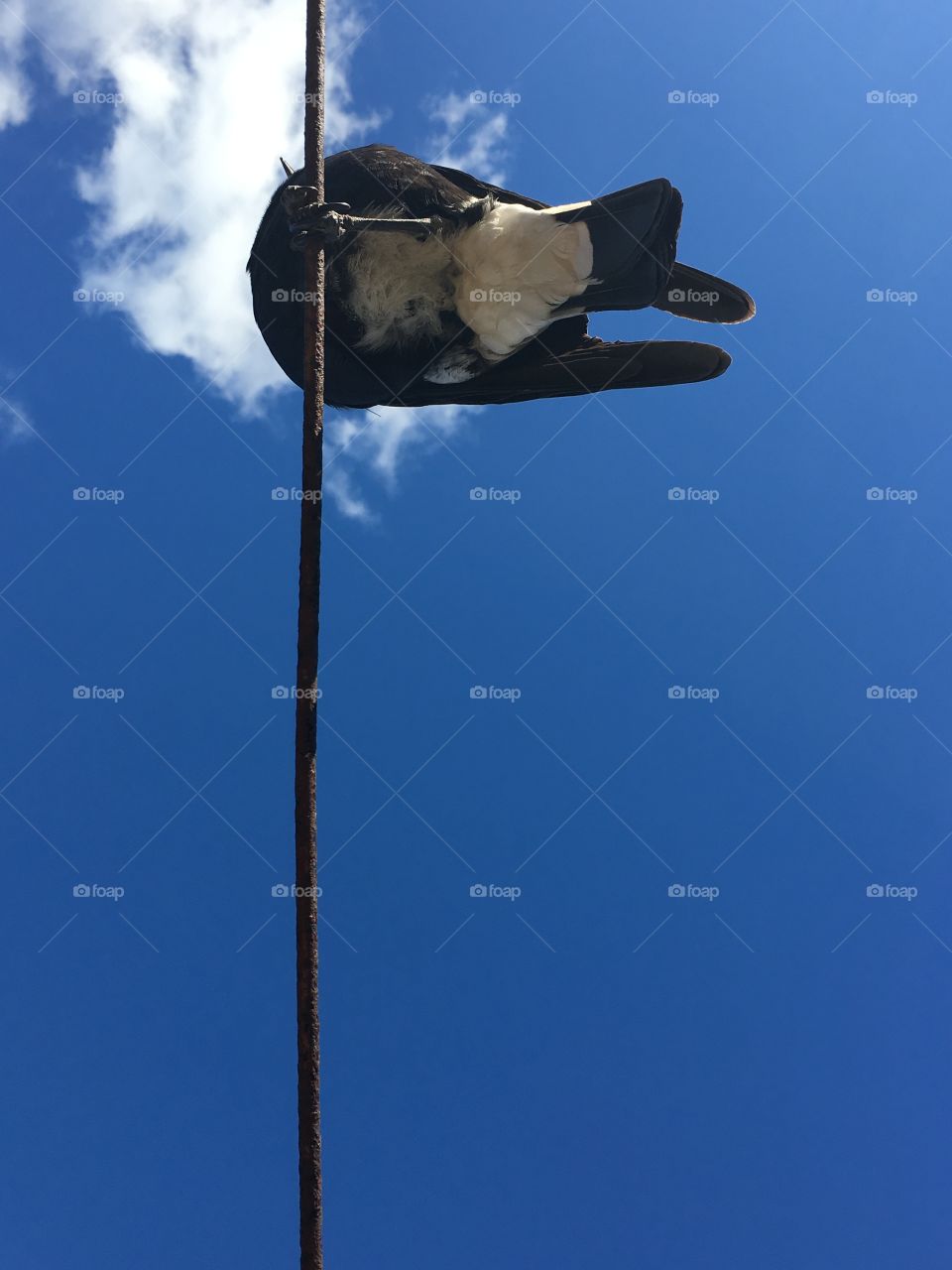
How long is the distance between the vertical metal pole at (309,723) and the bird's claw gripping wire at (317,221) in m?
0.12

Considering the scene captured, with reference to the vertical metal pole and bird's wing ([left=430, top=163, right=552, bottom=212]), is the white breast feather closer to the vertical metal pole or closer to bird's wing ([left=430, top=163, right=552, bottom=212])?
bird's wing ([left=430, top=163, right=552, bottom=212])

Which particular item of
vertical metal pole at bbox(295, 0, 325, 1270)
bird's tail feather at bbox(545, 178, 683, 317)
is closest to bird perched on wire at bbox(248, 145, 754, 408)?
bird's tail feather at bbox(545, 178, 683, 317)

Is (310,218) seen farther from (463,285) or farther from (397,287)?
(463,285)

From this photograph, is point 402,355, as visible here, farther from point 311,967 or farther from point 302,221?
point 311,967

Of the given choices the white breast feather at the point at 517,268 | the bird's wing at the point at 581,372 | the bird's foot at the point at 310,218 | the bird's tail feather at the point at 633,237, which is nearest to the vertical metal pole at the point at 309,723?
the bird's foot at the point at 310,218

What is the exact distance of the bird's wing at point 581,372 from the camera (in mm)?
4184

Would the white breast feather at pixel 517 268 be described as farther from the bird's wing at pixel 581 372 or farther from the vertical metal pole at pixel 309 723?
the vertical metal pole at pixel 309 723

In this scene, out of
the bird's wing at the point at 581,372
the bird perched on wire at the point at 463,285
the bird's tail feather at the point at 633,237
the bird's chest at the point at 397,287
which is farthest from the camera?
the bird's wing at the point at 581,372

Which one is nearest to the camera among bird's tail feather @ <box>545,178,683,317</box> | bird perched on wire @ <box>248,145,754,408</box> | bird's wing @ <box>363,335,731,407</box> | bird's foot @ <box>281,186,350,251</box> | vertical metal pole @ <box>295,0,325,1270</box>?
vertical metal pole @ <box>295,0,325,1270</box>

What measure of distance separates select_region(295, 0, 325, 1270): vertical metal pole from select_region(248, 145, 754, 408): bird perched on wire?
42cm

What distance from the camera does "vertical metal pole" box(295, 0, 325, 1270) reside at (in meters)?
2.80

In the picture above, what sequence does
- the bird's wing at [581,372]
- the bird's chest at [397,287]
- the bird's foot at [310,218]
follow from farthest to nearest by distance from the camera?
1. the bird's wing at [581,372]
2. the bird's chest at [397,287]
3. the bird's foot at [310,218]

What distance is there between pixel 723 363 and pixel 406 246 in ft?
4.17

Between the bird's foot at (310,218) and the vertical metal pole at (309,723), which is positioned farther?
the bird's foot at (310,218)
